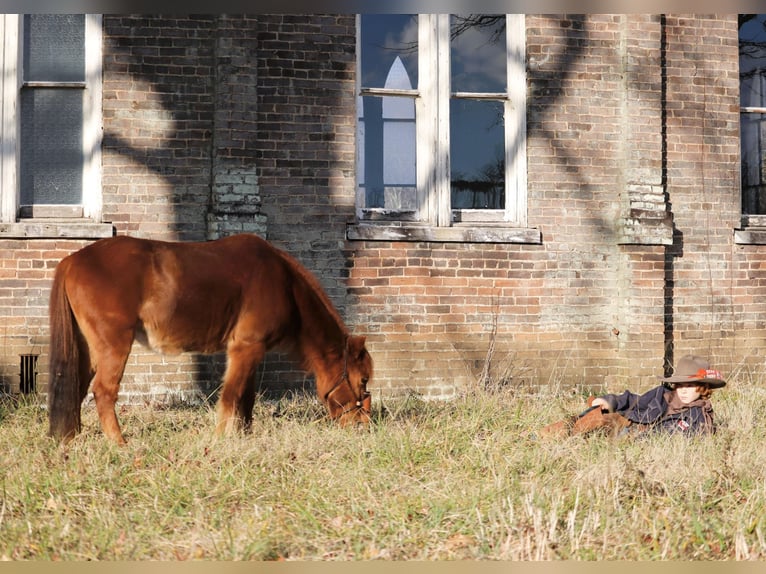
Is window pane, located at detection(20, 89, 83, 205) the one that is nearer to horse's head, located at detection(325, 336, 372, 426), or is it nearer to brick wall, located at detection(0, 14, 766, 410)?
brick wall, located at detection(0, 14, 766, 410)

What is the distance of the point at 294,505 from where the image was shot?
13.7 feet

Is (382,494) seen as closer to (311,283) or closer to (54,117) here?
(311,283)

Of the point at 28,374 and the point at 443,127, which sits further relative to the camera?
the point at 443,127

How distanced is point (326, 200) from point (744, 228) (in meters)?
4.60

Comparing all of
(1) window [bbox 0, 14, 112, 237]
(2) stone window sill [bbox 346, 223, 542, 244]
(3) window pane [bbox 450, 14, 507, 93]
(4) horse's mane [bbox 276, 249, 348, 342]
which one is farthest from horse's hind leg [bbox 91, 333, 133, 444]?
(3) window pane [bbox 450, 14, 507, 93]

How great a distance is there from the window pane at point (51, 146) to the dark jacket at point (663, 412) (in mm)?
5391

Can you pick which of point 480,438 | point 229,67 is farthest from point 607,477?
point 229,67

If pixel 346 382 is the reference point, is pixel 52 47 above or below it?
above

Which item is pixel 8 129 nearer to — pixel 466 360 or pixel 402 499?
pixel 466 360

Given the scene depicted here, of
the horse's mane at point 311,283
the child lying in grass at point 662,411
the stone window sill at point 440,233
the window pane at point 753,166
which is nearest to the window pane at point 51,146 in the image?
the stone window sill at point 440,233

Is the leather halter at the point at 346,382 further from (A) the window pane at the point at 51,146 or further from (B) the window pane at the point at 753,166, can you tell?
(B) the window pane at the point at 753,166

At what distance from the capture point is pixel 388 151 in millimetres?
8727

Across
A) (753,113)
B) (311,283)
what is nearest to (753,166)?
(753,113)

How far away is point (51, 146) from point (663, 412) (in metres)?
6.02
